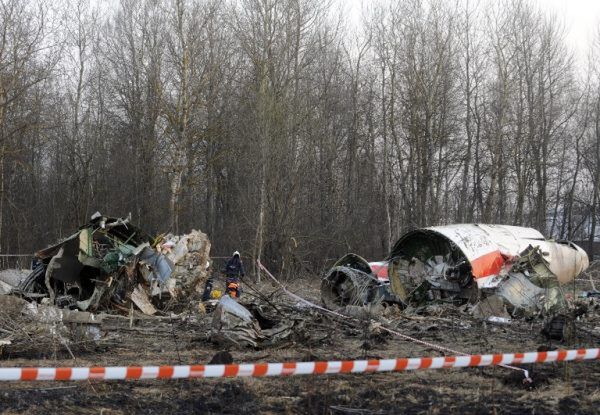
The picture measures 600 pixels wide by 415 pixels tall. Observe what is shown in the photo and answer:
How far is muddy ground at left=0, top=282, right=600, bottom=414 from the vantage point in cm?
566

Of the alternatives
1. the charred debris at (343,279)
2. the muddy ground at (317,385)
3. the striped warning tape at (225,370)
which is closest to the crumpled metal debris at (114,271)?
the charred debris at (343,279)

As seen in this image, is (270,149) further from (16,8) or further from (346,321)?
(346,321)

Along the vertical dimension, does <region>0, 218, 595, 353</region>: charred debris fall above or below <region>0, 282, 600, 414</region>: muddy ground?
above

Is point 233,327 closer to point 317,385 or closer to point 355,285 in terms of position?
point 317,385

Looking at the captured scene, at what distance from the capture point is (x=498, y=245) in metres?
13.2

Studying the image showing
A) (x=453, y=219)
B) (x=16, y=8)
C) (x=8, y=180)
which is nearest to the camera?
(x=16, y=8)

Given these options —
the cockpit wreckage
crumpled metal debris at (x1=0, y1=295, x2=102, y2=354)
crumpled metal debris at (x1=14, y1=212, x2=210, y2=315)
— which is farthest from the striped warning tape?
crumpled metal debris at (x1=14, y1=212, x2=210, y2=315)

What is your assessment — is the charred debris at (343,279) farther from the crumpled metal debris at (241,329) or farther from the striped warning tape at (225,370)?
the striped warning tape at (225,370)

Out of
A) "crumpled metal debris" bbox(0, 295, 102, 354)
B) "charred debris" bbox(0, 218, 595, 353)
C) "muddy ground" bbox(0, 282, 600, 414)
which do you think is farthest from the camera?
"charred debris" bbox(0, 218, 595, 353)

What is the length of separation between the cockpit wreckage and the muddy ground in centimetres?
210

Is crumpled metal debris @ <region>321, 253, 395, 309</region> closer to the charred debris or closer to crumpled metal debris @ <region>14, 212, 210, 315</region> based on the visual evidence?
the charred debris

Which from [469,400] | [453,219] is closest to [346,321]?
[469,400]

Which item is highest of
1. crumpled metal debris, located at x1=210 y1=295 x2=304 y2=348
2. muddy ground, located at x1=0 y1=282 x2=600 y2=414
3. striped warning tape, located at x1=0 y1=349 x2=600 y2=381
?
striped warning tape, located at x1=0 y1=349 x2=600 y2=381

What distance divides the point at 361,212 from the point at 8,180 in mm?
15627
